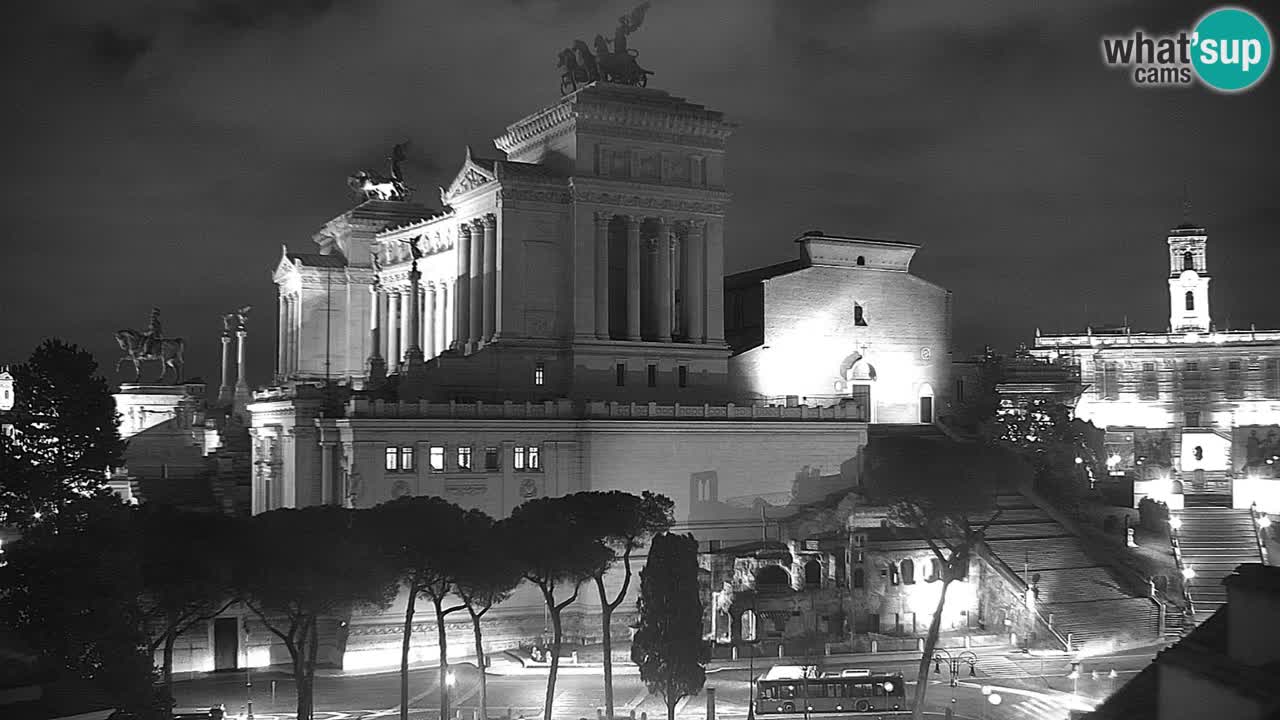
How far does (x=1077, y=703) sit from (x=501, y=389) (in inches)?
1495

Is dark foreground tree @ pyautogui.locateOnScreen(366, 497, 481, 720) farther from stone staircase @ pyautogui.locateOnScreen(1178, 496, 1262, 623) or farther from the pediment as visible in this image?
stone staircase @ pyautogui.locateOnScreen(1178, 496, 1262, 623)

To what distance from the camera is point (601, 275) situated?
278 feet

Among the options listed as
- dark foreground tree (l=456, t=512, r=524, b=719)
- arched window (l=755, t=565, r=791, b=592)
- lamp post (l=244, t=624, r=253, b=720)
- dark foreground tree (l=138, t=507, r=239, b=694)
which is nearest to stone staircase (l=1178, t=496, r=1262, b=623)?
arched window (l=755, t=565, r=791, b=592)

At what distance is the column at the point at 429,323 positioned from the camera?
97.7 m

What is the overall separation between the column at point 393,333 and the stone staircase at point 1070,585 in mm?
46455

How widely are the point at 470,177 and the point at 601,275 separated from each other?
10722mm

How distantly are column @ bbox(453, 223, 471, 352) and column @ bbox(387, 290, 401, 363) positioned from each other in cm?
1452

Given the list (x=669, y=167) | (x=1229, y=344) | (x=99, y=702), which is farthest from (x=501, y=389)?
(x=1229, y=344)

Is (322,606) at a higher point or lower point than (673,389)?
lower

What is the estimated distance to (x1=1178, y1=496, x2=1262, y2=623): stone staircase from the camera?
78.6 metres

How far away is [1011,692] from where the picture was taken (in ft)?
205

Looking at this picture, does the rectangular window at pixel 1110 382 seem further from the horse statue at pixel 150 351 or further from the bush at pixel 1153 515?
the horse statue at pixel 150 351

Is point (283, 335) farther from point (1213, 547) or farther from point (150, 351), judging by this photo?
point (1213, 547)

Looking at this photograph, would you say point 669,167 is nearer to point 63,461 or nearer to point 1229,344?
point 63,461
